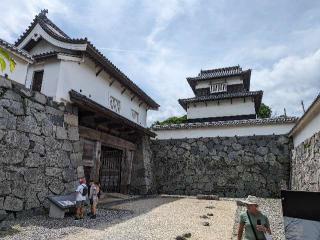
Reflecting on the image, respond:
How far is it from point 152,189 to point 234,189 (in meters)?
4.90

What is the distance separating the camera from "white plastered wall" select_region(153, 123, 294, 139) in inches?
595

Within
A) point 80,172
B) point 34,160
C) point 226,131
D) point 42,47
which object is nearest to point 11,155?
point 34,160

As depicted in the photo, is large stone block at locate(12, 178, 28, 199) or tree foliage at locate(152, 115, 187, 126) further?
tree foliage at locate(152, 115, 187, 126)

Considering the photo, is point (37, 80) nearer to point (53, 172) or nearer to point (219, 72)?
point (53, 172)

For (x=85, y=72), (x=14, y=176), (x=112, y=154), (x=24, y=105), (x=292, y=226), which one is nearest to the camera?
(x=292, y=226)

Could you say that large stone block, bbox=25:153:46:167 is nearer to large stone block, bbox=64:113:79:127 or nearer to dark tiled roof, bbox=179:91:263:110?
large stone block, bbox=64:113:79:127

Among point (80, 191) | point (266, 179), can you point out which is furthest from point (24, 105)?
point (266, 179)

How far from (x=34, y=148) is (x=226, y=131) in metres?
11.5

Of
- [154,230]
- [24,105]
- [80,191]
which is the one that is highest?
[24,105]

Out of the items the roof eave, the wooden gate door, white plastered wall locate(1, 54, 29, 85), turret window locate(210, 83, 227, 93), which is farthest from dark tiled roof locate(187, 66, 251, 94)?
white plastered wall locate(1, 54, 29, 85)

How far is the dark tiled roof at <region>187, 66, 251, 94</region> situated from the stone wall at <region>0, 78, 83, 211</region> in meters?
16.1

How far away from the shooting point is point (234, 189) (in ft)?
50.2

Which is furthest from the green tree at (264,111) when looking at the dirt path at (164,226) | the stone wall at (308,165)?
the dirt path at (164,226)

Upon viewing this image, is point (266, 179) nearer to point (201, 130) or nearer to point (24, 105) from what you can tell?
point (201, 130)
